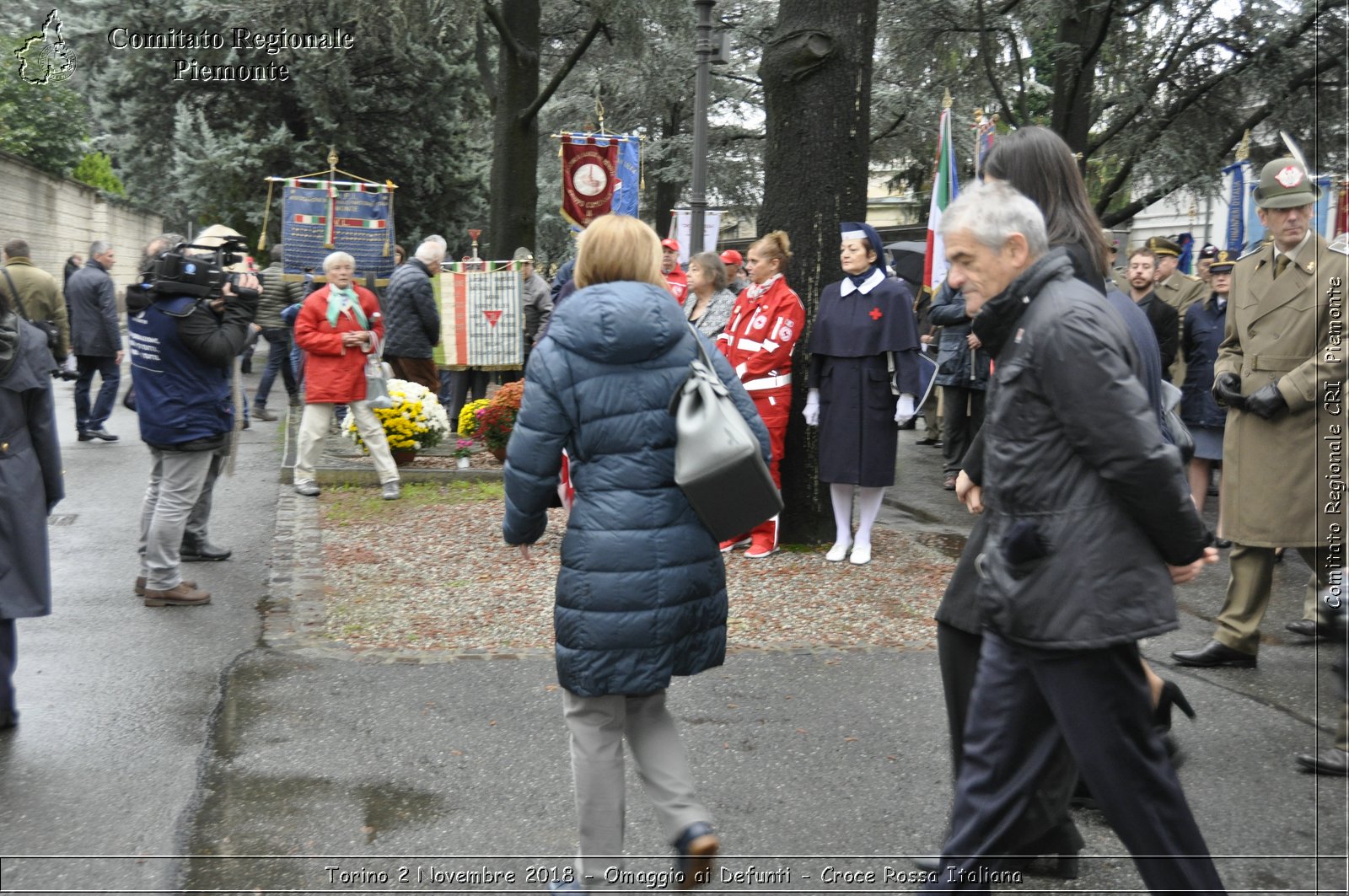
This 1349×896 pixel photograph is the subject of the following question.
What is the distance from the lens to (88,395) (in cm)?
1369

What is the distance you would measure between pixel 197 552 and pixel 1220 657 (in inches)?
231

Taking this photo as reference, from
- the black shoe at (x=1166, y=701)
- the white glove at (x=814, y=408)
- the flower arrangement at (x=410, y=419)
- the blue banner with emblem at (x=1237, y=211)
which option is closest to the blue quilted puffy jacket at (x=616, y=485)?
the black shoe at (x=1166, y=701)

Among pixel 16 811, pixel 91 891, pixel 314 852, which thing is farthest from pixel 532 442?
pixel 16 811

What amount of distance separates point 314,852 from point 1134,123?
60.3 ft

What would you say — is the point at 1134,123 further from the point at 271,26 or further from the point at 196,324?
the point at 196,324

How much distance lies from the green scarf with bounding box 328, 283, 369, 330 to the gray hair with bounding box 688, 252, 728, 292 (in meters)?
2.87

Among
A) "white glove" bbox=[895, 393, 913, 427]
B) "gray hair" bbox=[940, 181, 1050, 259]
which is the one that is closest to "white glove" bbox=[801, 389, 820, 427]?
"white glove" bbox=[895, 393, 913, 427]

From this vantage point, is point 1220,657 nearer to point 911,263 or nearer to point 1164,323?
point 1164,323

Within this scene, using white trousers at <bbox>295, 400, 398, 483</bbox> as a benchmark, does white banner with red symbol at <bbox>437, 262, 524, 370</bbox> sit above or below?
above

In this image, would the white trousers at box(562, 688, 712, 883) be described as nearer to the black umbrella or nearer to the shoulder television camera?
the shoulder television camera

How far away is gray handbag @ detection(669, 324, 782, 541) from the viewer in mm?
3551

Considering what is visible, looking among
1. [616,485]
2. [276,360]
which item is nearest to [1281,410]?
[616,485]

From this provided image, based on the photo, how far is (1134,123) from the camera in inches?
765

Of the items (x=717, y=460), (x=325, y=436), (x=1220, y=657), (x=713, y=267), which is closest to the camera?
(x=717, y=460)
